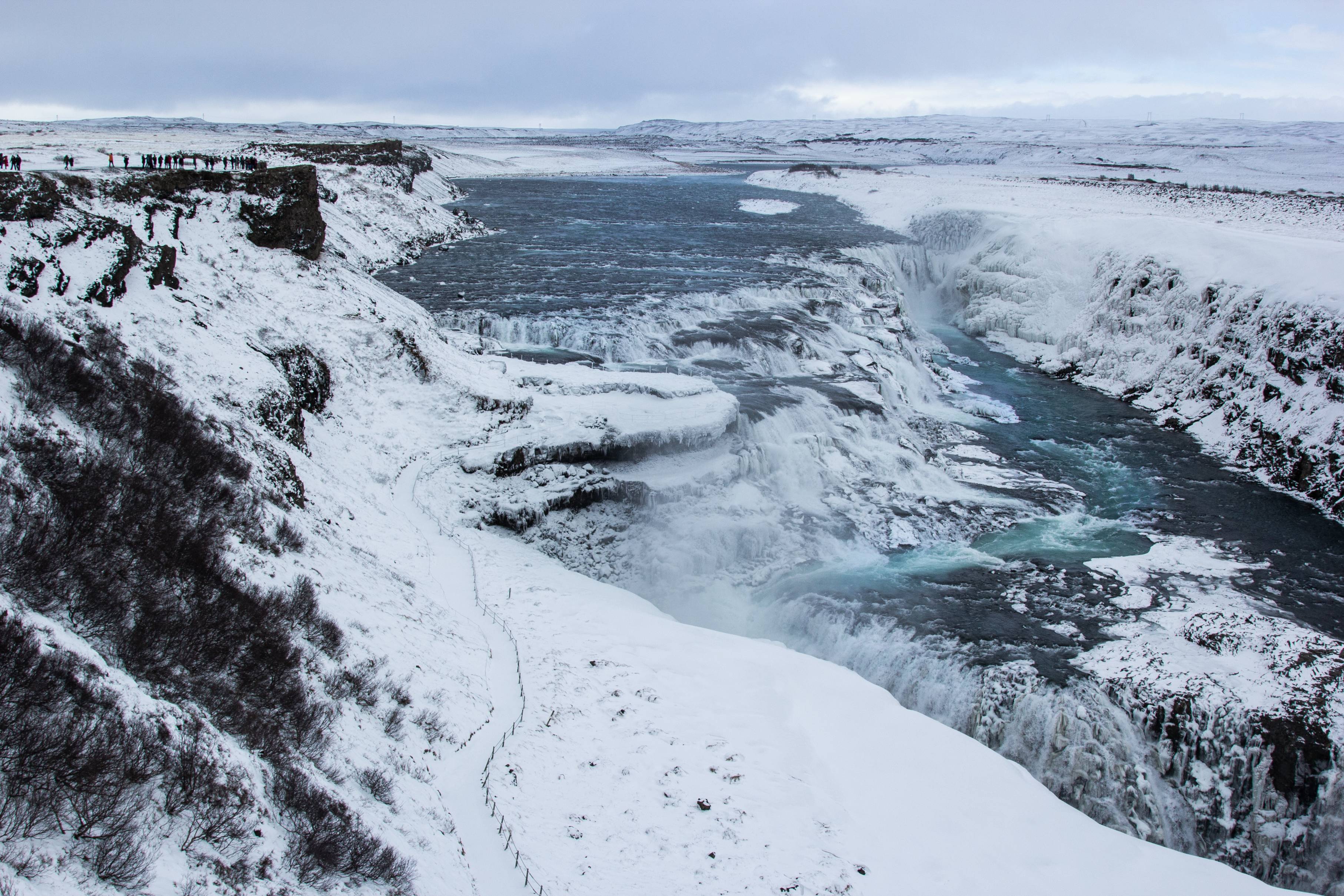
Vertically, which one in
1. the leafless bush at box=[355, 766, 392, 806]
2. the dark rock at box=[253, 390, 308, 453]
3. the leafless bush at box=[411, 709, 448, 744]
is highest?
the dark rock at box=[253, 390, 308, 453]

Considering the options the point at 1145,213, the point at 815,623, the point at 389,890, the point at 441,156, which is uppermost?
the point at 441,156

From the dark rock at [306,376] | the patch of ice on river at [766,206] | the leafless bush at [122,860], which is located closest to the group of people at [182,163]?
the dark rock at [306,376]

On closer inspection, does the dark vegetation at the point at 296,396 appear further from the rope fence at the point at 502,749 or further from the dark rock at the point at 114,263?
the rope fence at the point at 502,749

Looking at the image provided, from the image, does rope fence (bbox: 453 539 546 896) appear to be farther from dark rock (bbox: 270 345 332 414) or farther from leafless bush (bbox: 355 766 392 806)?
dark rock (bbox: 270 345 332 414)

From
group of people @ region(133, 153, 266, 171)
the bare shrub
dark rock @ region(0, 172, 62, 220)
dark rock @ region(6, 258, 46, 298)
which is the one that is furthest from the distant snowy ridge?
group of people @ region(133, 153, 266, 171)

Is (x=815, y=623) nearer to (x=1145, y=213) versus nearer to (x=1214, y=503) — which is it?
(x=1214, y=503)

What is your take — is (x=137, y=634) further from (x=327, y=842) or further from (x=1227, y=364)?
(x=1227, y=364)

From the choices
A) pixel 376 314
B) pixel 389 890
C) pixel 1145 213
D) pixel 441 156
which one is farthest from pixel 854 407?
pixel 441 156
